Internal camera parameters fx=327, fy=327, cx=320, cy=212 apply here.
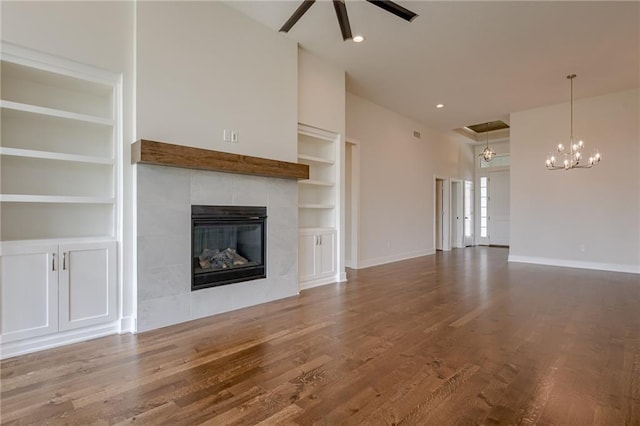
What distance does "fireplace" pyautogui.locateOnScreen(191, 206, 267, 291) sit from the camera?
3.44 m

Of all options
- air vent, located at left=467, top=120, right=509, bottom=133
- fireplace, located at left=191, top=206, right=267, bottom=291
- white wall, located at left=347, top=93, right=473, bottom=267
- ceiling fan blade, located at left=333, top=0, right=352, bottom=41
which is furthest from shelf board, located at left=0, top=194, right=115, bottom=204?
air vent, located at left=467, top=120, right=509, bottom=133

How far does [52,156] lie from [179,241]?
4.05ft

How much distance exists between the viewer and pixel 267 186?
4.02 m

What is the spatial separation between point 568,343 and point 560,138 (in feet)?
18.4

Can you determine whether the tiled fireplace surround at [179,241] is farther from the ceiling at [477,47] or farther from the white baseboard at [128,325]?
the ceiling at [477,47]

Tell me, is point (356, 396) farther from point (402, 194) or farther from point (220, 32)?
point (402, 194)

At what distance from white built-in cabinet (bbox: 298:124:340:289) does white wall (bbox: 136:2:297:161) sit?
71cm

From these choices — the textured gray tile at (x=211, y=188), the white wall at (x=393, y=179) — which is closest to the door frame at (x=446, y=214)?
the white wall at (x=393, y=179)

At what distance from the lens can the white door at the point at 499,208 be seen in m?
10.0

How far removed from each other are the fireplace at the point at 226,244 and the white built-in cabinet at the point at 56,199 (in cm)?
75

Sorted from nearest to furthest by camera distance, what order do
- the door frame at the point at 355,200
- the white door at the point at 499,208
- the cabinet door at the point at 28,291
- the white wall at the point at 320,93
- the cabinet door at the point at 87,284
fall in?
1. the cabinet door at the point at 28,291
2. the cabinet door at the point at 87,284
3. the white wall at the point at 320,93
4. the door frame at the point at 355,200
5. the white door at the point at 499,208

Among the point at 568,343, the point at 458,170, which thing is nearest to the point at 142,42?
the point at 568,343

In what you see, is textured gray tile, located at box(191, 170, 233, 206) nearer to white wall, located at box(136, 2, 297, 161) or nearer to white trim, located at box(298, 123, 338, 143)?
white wall, located at box(136, 2, 297, 161)

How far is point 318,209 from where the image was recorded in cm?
532
